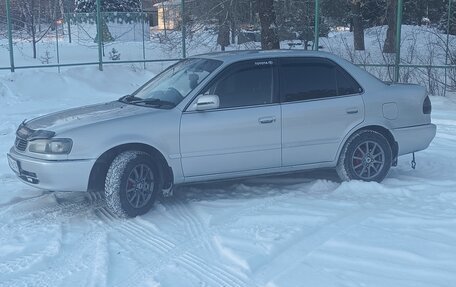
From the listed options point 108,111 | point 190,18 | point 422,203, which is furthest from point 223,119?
point 190,18

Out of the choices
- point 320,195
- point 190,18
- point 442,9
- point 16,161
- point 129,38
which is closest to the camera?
point 16,161

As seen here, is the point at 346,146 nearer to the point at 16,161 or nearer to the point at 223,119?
the point at 223,119

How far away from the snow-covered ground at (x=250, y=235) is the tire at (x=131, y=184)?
127 millimetres

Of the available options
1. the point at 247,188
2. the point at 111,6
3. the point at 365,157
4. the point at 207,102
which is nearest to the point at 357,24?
the point at 111,6

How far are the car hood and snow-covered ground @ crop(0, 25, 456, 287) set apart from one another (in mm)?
907

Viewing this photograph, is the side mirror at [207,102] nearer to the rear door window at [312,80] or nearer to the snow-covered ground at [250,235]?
the rear door window at [312,80]

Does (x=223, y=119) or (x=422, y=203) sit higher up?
(x=223, y=119)

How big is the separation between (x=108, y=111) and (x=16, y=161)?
108 cm

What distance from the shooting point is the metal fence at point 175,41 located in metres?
15.0

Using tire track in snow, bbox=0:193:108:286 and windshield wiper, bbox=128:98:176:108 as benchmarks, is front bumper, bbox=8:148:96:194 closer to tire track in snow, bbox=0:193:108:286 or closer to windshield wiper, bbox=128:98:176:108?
tire track in snow, bbox=0:193:108:286

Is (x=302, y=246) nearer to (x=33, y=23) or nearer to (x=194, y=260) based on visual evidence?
(x=194, y=260)

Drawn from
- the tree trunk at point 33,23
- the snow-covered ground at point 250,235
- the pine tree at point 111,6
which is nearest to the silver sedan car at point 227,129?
the snow-covered ground at point 250,235

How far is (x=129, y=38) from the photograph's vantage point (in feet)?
62.6

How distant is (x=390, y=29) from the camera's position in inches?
755
